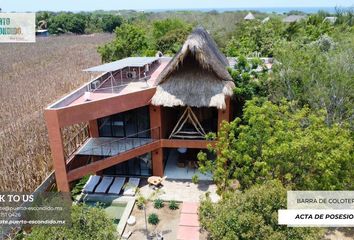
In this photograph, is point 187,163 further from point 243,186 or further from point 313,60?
point 313,60

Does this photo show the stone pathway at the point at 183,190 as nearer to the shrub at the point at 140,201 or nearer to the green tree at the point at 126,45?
the shrub at the point at 140,201

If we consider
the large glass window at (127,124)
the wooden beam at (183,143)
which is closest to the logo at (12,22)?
the large glass window at (127,124)

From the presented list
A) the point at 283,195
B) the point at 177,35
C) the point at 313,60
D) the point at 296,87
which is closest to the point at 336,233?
the point at 283,195

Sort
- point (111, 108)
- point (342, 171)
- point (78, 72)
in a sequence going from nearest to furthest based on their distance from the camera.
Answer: point (342, 171), point (111, 108), point (78, 72)

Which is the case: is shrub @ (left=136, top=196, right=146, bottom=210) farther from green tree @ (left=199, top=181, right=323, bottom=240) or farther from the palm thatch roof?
→ the palm thatch roof

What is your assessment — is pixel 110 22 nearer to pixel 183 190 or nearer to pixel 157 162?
pixel 157 162
